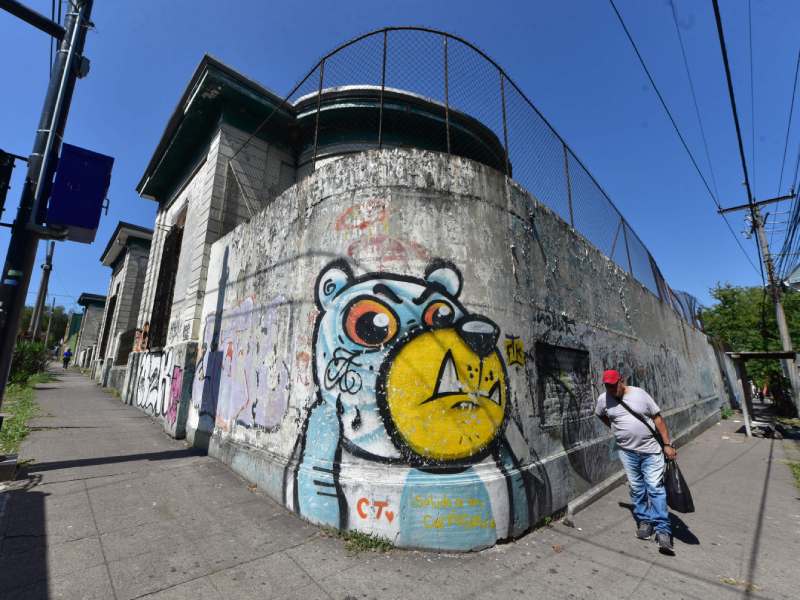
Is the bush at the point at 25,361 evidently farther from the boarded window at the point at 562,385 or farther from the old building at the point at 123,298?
the boarded window at the point at 562,385

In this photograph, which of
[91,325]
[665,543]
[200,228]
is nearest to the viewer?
[665,543]

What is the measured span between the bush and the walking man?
58.7ft

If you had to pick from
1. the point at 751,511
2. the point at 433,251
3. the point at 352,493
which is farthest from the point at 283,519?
the point at 751,511

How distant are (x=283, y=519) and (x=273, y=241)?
12.5 feet

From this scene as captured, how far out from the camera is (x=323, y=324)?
4.26 metres

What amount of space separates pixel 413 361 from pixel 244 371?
3182 mm

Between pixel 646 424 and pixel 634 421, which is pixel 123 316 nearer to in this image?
pixel 634 421

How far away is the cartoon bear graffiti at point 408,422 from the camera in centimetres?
352

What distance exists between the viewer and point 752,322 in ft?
70.9

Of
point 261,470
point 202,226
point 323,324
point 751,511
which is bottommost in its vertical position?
point 751,511

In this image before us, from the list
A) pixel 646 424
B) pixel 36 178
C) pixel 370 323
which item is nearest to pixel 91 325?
pixel 36 178

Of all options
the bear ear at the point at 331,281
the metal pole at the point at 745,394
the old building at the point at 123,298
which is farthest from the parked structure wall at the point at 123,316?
the metal pole at the point at 745,394

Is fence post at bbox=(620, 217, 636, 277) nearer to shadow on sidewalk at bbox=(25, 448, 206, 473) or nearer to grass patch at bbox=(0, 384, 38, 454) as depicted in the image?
shadow on sidewalk at bbox=(25, 448, 206, 473)

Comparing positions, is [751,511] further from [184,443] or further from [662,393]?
[184,443]
